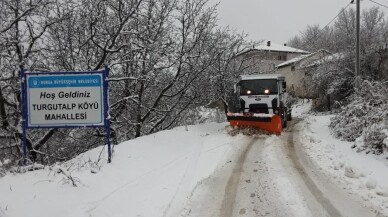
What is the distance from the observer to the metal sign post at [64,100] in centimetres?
837

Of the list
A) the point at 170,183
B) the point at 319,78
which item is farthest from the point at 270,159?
the point at 319,78

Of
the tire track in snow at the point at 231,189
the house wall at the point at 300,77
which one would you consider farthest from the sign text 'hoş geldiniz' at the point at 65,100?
the house wall at the point at 300,77

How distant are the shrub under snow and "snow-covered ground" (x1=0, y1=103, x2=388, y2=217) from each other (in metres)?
0.50

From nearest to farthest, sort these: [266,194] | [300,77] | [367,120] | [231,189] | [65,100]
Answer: [266,194] < [231,189] < [65,100] < [367,120] < [300,77]

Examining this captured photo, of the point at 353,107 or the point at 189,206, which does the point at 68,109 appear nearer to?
the point at 189,206

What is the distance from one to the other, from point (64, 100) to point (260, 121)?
10.4m

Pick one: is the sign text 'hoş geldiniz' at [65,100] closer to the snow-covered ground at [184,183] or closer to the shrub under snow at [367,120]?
the snow-covered ground at [184,183]

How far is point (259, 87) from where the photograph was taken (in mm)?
19078

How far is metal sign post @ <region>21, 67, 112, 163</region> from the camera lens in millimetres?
8367

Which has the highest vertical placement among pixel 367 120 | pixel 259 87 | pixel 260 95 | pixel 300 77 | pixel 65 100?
pixel 300 77

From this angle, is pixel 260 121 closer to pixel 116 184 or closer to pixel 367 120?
pixel 367 120

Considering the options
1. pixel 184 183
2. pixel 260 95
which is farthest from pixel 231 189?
pixel 260 95

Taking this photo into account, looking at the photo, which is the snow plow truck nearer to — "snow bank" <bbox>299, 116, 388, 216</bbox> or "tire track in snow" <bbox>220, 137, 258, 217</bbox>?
"snow bank" <bbox>299, 116, 388, 216</bbox>

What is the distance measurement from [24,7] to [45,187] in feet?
26.8
